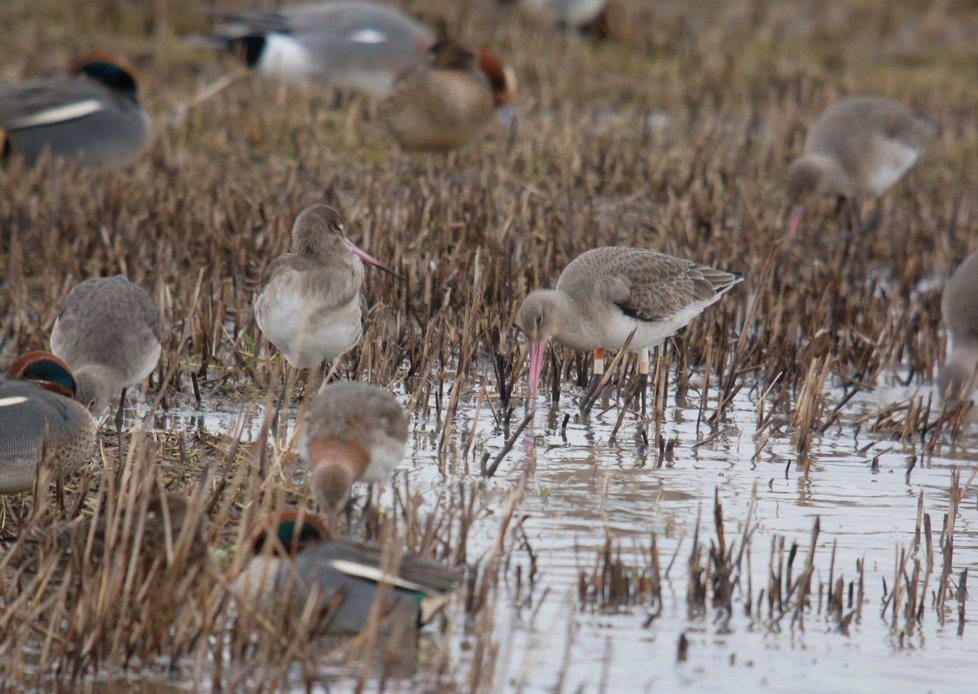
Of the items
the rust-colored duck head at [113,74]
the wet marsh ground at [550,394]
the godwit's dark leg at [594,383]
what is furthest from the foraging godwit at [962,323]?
the rust-colored duck head at [113,74]

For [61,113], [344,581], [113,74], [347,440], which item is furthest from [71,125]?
[344,581]

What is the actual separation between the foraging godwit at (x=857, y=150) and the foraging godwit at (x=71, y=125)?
13.5 feet

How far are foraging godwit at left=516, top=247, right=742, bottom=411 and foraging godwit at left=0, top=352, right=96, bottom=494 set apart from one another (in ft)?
6.22

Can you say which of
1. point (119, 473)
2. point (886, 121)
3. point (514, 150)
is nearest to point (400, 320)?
point (119, 473)

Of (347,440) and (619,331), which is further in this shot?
(619,331)

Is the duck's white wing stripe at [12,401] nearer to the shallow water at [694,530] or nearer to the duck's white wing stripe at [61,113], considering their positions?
the shallow water at [694,530]

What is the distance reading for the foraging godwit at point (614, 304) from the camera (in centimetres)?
651

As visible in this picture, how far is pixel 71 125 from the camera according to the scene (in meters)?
9.87

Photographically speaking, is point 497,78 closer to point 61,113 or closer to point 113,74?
point 113,74

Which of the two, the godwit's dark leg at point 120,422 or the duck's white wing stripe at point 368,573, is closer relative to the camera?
the duck's white wing stripe at point 368,573

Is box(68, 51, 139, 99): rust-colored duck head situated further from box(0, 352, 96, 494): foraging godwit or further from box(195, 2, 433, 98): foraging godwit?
box(0, 352, 96, 494): foraging godwit

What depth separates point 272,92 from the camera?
1224 cm

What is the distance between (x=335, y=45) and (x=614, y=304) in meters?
6.59

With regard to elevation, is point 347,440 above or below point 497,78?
below
